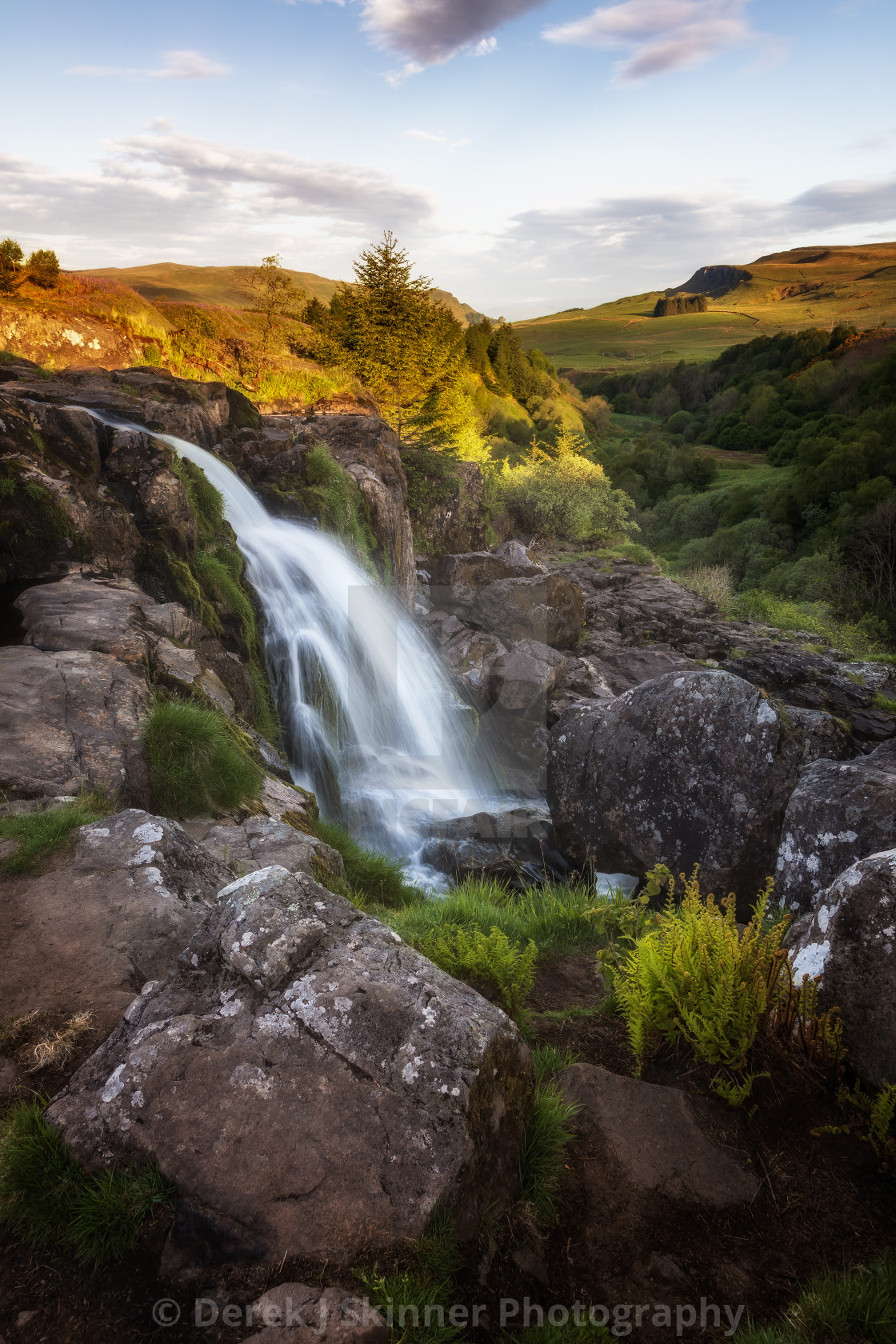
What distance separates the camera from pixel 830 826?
518 cm

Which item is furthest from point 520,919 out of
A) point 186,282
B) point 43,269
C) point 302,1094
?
point 186,282

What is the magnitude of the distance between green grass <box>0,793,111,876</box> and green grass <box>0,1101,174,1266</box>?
2000mm

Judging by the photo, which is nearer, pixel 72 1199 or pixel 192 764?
pixel 72 1199

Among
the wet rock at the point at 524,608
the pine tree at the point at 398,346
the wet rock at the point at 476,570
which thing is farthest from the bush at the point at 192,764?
the pine tree at the point at 398,346

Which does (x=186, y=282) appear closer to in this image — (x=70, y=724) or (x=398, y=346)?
(x=398, y=346)

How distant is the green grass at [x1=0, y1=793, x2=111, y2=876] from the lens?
12.9 ft

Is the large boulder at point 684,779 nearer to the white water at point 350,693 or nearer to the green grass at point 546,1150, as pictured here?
the white water at point 350,693

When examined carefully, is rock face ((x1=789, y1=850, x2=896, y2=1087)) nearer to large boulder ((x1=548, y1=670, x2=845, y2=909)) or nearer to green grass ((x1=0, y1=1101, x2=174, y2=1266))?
green grass ((x1=0, y1=1101, x2=174, y2=1266))

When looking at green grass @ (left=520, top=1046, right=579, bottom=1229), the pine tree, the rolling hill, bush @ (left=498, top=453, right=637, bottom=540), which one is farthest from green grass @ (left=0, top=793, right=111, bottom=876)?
the rolling hill

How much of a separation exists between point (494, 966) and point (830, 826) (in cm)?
314

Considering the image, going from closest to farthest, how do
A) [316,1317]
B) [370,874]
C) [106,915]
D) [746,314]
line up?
[316,1317], [106,915], [370,874], [746,314]

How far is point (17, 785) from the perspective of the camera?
189 inches

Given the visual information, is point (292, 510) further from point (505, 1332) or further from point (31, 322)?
point (505, 1332)

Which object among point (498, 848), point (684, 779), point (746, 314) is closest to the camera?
point (684, 779)
